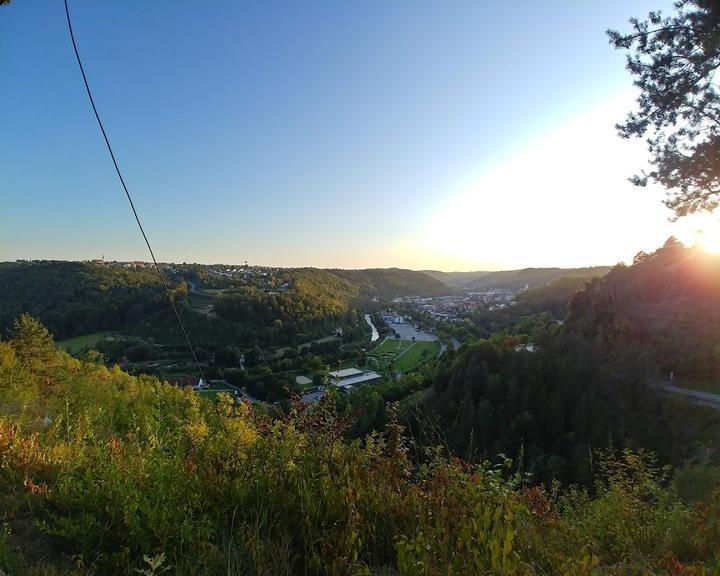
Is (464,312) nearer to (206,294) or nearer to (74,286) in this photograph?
(206,294)

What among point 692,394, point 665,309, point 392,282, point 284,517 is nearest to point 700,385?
point 692,394

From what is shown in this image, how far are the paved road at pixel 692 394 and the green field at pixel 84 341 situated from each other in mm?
62386

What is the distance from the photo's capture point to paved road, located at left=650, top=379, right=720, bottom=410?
2262 cm

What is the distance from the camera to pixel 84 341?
5706 cm


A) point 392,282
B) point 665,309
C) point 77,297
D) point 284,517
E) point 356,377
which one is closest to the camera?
point 284,517

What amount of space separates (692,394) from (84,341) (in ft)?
229

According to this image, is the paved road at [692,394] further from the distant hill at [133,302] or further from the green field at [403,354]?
the distant hill at [133,302]

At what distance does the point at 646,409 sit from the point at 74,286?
84215mm

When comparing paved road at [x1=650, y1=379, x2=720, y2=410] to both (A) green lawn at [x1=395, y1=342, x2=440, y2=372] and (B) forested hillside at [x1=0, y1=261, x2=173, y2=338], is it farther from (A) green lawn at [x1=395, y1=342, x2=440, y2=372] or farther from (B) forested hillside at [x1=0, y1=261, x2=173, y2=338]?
(B) forested hillside at [x1=0, y1=261, x2=173, y2=338]

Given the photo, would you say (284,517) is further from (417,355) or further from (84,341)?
(84,341)

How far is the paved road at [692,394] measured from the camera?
22.6 meters

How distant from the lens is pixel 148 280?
77.9 metres

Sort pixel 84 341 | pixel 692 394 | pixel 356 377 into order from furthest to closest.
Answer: pixel 84 341 < pixel 356 377 < pixel 692 394

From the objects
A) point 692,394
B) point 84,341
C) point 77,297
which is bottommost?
point 84,341
